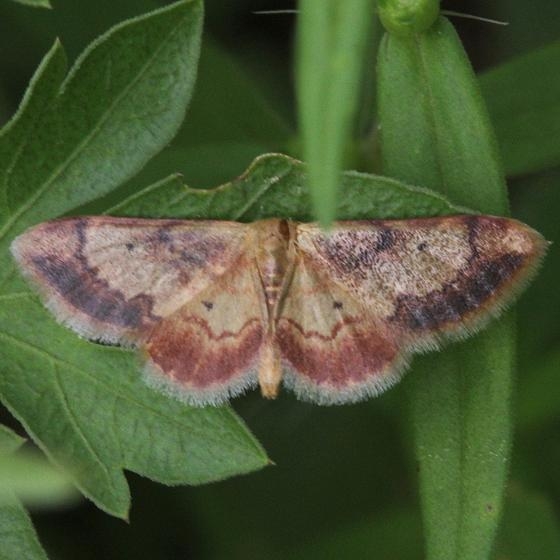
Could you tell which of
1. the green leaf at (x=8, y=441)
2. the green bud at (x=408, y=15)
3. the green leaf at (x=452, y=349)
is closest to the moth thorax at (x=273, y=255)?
the green leaf at (x=452, y=349)

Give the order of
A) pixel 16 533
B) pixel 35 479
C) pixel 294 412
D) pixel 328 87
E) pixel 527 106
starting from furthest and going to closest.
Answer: pixel 294 412 < pixel 527 106 < pixel 16 533 < pixel 328 87 < pixel 35 479

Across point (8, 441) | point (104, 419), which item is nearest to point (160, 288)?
point (104, 419)

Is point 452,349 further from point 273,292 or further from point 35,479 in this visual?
point 35,479

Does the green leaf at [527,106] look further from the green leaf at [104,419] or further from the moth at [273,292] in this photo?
the green leaf at [104,419]

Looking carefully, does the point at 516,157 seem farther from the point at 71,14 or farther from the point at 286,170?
the point at 71,14

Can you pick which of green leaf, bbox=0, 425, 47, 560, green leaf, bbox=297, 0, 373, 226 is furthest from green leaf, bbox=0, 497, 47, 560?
green leaf, bbox=297, 0, 373, 226

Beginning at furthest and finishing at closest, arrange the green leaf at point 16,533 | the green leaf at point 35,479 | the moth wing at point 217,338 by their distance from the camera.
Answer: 1. the moth wing at point 217,338
2. the green leaf at point 16,533
3. the green leaf at point 35,479

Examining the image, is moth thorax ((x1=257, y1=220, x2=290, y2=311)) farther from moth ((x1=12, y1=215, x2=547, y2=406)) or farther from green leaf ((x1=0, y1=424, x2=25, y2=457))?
green leaf ((x1=0, y1=424, x2=25, y2=457))
